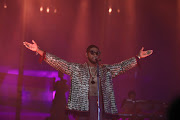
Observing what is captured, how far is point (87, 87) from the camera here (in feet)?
10.9

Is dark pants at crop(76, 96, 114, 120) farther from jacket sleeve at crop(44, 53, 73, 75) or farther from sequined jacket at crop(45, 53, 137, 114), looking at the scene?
jacket sleeve at crop(44, 53, 73, 75)

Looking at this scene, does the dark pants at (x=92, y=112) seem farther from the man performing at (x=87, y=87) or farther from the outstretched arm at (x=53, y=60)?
the outstretched arm at (x=53, y=60)

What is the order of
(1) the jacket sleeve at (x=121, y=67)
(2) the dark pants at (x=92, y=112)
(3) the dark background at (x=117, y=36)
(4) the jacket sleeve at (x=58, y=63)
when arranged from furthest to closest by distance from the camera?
(3) the dark background at (x=117, y=36)
(1) the jacket sleeve at (x=121, y=67)
(4) the jacket sleeve at (x=58, y=63)
(2) the dark pants at (x=92, y=112)

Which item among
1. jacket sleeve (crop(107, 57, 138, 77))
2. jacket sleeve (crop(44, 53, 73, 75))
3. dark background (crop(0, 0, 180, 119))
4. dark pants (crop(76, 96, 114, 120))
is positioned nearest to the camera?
dark pants (crop(76, 96, 114, 120))

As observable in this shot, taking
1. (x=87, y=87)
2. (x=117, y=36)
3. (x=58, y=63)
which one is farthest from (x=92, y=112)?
(x=117, y=36)

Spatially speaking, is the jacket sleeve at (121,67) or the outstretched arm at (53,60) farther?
the jacket sleeve at (121,67)

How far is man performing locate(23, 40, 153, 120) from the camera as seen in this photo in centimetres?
320

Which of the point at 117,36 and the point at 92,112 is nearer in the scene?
the point at 92,112

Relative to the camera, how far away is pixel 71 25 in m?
9.27

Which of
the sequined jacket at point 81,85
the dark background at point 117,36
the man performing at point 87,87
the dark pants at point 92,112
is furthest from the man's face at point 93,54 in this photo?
the dark background at point 117,36

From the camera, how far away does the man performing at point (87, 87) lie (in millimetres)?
3196

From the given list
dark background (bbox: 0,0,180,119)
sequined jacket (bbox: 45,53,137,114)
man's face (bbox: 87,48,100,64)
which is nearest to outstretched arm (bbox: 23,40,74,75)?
sequined jacket (bbox: 45,53,137,114)

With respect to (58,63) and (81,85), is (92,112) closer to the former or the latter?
(81,85)

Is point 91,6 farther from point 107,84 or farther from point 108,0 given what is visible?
point 107,84
